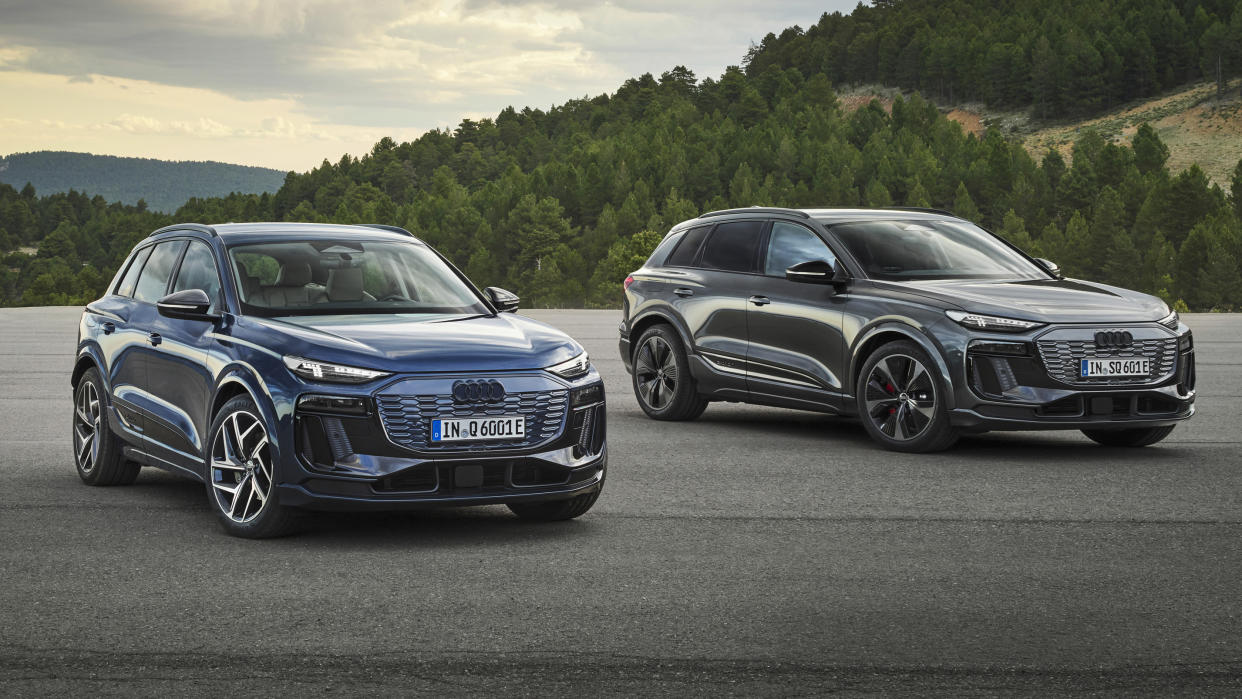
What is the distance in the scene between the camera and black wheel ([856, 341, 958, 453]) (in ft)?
33.3

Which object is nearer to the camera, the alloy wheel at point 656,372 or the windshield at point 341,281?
the windshield at point 341,281

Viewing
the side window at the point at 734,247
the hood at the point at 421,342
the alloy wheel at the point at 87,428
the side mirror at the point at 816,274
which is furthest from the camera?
the side window at the point at 734,247

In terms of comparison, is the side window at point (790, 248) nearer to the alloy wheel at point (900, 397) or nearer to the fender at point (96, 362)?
the alloy wheel at point (900, 397)

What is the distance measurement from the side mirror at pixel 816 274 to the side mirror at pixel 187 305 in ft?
16.0

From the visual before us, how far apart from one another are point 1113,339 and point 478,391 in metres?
5.03

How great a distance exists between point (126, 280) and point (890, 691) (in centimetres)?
636

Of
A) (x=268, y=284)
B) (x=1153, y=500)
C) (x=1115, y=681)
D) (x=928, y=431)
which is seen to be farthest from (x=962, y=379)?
(x=1115, y=681)

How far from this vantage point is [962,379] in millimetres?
9898

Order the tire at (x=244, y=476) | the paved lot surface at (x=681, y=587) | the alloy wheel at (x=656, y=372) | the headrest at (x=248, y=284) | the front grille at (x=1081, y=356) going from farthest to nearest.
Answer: the alloy wheel at (x=656, y=372) → the front grille at (x=1081, y=356) → the headrest at (x=248, y=284) → the tire at (x=244, y=476) → the paved lot surface at (x=681, y=587)

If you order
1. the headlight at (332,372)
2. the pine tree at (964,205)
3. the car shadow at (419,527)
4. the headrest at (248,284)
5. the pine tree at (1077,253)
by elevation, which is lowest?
the pine tree at (1077,253)

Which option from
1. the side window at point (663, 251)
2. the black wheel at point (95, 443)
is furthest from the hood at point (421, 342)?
the side window at point (663, 251)

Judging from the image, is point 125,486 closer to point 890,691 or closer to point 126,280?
point 126,280

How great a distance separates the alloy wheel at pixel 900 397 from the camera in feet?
33.5

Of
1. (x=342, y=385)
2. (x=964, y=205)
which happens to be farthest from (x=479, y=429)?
(x=964, y=205)
